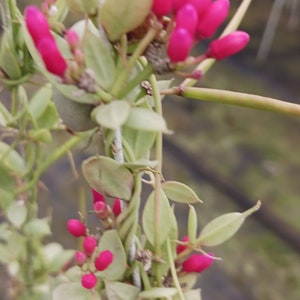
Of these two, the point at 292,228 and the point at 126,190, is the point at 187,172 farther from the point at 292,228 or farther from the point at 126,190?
the point at 126,190

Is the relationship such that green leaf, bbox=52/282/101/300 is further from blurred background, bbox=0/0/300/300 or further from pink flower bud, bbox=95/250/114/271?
blurred background, bbox=0/0/300/300

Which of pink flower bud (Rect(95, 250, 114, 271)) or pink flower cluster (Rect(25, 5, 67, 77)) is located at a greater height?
pink flower cluster (Rect(25, 5, 67, 77))

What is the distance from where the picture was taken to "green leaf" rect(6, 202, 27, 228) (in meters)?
0.57

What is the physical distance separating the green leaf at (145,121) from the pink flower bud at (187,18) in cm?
4

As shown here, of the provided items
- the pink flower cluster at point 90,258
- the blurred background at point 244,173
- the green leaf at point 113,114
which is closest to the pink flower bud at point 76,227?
the pink flower cluster at point 90,258

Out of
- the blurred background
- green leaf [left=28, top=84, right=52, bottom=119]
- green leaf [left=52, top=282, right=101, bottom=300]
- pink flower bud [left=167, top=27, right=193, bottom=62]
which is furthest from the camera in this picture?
the blurred background

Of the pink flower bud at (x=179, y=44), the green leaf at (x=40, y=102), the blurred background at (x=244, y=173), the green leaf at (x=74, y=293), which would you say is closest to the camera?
the pink flower bud at (x=179, y=44)

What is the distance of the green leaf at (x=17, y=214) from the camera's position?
0.57 metres

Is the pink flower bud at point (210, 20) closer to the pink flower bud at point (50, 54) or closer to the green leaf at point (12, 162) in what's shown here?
the pink flower bud at point (50, 54)

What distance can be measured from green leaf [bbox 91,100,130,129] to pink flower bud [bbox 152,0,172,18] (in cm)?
4

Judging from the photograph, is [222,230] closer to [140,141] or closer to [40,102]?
[140,141]

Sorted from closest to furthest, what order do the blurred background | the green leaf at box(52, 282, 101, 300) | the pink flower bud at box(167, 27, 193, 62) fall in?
the pink flower bud at box(167, 27, 193, 62) → the green leaf at box(52, 282, 101, 300) → the blurred background

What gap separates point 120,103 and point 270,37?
223 centimetres

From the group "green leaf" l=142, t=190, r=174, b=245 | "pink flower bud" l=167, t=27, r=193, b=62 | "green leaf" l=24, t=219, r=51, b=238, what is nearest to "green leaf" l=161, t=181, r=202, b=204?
"green leaf" l=142, t=190, r=174, b=245
